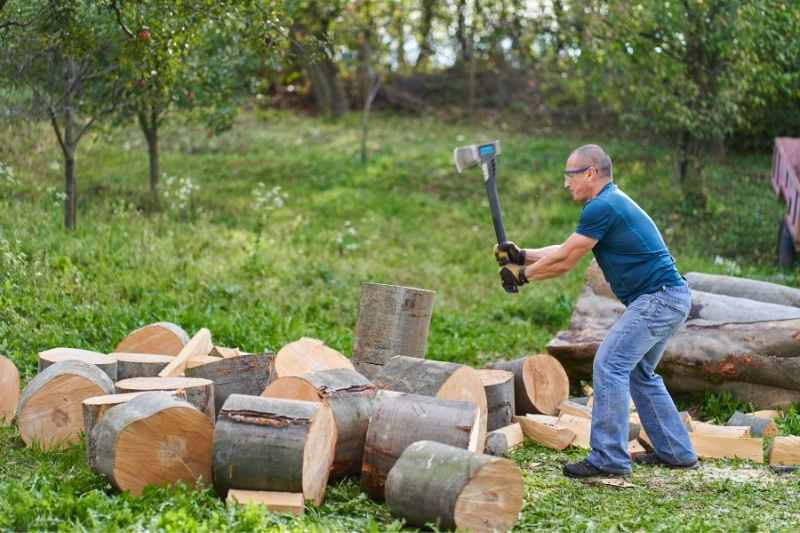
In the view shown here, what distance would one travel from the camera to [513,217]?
15242 mm

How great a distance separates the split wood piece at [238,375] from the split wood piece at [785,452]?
3222 mm

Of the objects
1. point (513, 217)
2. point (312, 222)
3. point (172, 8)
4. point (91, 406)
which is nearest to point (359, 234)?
point (312, 222)

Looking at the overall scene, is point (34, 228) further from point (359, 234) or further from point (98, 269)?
point (359, 234)

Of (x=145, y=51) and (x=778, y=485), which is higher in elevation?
(x=145, y=51)

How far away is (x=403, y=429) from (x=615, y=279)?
175 cm

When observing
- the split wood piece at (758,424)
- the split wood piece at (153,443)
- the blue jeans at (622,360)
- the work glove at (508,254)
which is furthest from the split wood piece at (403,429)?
the split wood piece at (758,424)

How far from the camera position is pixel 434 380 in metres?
5.68

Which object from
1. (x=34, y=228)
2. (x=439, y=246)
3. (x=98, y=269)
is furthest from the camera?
(x=439, y=246)

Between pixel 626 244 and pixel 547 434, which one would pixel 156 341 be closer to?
pixel 547 434

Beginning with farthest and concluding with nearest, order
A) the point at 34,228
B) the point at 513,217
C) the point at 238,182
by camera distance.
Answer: the point at 238,182
the point at 513,217
the point at 34,228

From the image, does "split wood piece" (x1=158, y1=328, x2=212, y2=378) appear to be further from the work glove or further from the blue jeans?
the blue jeans

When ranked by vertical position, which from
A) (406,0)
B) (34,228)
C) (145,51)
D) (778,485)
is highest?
(406,0)

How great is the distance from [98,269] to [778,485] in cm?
689

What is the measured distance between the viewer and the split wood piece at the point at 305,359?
20.8ft
